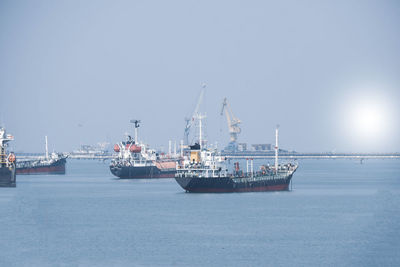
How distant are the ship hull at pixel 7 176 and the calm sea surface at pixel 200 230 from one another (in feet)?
47.5

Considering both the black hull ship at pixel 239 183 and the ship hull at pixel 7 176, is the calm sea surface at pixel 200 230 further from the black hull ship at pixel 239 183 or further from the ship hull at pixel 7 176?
the ship hull at pixel 7 176

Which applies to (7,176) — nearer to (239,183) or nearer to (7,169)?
(7,169)

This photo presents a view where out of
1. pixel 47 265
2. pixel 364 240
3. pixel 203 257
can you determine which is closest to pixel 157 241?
pixel 203 257

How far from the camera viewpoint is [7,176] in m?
143

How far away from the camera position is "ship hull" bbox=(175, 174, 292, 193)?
4759 inches

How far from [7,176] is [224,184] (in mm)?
40940

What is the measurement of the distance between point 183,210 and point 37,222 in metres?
18.9

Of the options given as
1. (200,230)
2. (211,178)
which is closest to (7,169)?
(211,178)

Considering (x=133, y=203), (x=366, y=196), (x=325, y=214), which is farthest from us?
(x=366, y=196)

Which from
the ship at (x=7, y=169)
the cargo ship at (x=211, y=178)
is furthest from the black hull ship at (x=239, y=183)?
the ship at (x=7, y=169)

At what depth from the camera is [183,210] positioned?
10250 cm

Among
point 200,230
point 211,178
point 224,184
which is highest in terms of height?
point 211,178

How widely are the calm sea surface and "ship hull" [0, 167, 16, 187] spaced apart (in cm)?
1447

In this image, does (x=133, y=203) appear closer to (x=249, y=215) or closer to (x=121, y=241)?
(x=249, y=215)
